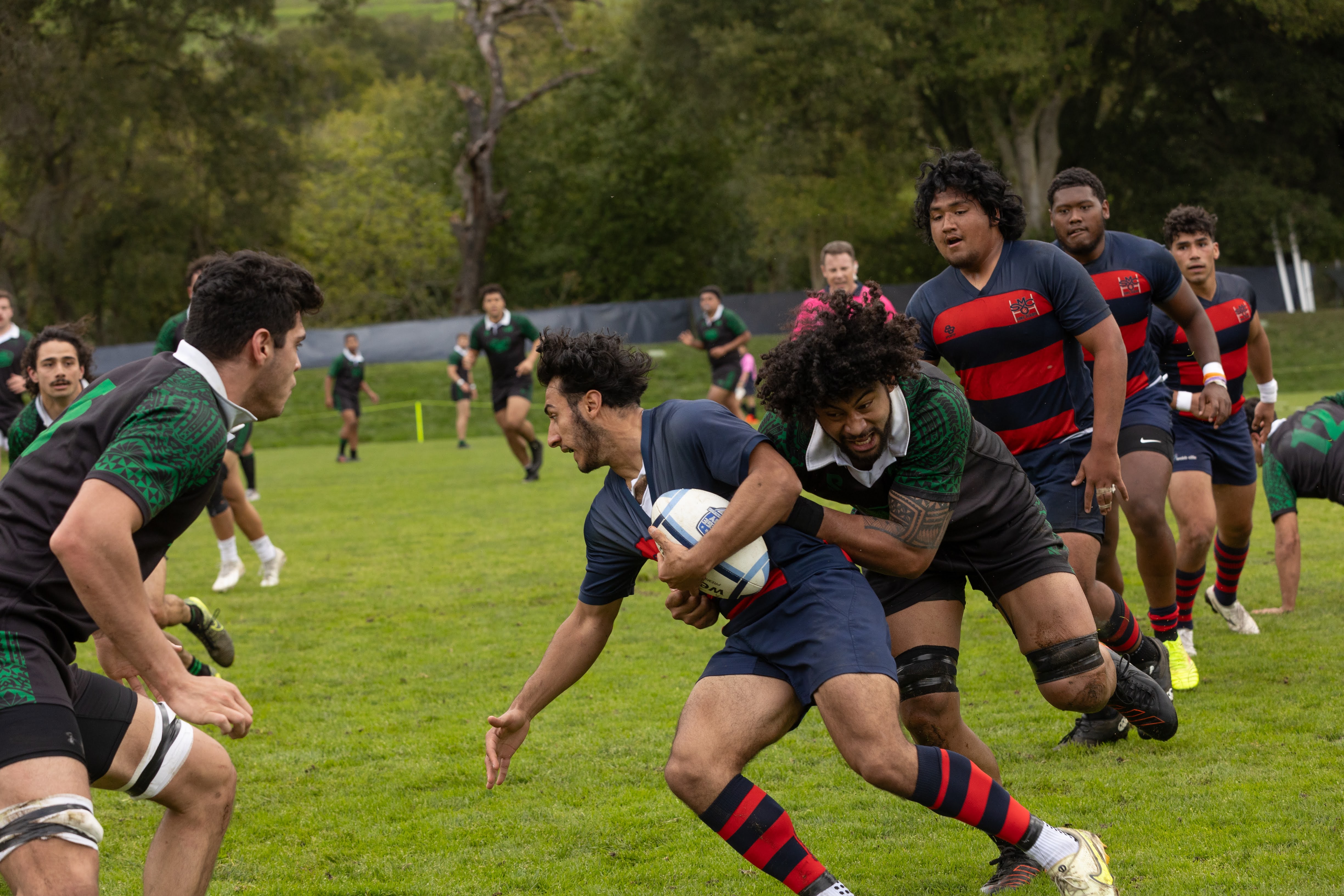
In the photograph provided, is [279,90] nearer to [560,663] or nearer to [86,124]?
[86,124]

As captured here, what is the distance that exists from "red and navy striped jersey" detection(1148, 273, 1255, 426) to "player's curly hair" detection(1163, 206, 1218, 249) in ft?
0.91

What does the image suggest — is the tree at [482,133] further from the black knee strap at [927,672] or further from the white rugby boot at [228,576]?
the black knee strap at [927,672]

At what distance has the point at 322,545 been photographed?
12359 mm

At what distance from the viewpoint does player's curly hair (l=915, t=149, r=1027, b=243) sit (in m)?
4.84

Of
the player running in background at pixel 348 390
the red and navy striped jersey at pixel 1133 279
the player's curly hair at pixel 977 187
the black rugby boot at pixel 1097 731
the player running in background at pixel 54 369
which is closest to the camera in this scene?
the player's curly hair at pixel 977 187

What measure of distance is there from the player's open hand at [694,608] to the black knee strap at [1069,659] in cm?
113

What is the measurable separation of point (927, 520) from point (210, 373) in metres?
2.08

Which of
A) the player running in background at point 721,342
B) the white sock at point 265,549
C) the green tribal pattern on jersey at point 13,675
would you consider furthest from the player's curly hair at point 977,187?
the player running in background at point 721,342

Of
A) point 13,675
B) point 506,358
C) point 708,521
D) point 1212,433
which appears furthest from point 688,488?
point 506,358

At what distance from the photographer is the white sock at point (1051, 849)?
3.60 m

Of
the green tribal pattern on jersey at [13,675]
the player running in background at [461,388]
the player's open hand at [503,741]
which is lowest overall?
the player running in background at [461,388]

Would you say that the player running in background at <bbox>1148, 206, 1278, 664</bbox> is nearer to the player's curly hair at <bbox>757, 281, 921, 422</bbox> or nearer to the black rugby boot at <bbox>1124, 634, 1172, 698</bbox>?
the black rugby boot at <bbox>1124, 634, 1172, 698</bbox>

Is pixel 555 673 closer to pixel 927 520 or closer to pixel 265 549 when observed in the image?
pixel 927 520

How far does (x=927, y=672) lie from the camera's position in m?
4.07
